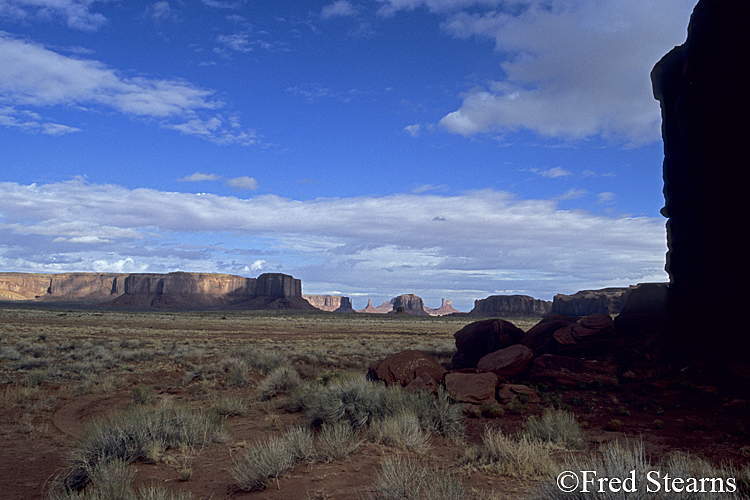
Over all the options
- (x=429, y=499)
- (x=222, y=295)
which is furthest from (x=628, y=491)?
(x=222, y=295)

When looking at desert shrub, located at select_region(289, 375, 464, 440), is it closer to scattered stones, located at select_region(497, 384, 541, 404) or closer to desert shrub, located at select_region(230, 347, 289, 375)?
scattered stones, located at select_region(497, 384, 541, 404)

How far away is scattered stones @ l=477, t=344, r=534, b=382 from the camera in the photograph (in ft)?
45.3

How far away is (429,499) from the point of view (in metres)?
4.28

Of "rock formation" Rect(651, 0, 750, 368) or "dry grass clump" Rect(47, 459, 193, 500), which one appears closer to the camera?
"dry grass clump" Rect(47, 459, 193, 500)

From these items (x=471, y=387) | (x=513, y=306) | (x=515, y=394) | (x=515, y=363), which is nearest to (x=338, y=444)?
(x=471, y=387)

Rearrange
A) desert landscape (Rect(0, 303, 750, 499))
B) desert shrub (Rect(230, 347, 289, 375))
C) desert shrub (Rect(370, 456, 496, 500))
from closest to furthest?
1. desert shrub (Rect(370, 456, 496, 500))
2. desert landscape (Rect(0, 303, 750, 499))
3. desert shrub (Rect(230, 347, 289, 375))

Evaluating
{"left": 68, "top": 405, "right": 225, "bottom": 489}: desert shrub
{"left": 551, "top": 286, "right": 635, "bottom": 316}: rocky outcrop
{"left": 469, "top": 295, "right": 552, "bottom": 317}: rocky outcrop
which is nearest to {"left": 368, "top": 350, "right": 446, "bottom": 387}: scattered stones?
{"left": 68, "top": 405, "right": 225, "bottom": 489}: desert shrub

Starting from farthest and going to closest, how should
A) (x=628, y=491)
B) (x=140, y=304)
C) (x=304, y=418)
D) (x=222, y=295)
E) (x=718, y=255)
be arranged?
(x=222, y=295) → (x=140, y=304) → (x=718, y=255) → (x=304, y=418) → (x=628, y=491)

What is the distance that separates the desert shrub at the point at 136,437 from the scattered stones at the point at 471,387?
5.87 metres

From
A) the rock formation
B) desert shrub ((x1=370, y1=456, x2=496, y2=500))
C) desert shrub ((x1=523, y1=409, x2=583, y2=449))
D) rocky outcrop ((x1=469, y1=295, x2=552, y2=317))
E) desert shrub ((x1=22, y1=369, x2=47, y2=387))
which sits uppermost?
the rock formation

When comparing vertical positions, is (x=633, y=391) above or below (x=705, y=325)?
below

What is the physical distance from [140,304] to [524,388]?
153 meters

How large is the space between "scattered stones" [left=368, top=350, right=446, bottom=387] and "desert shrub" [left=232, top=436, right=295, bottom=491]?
21.2 ft

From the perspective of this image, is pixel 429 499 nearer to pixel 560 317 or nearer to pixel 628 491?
pixel 628 491
